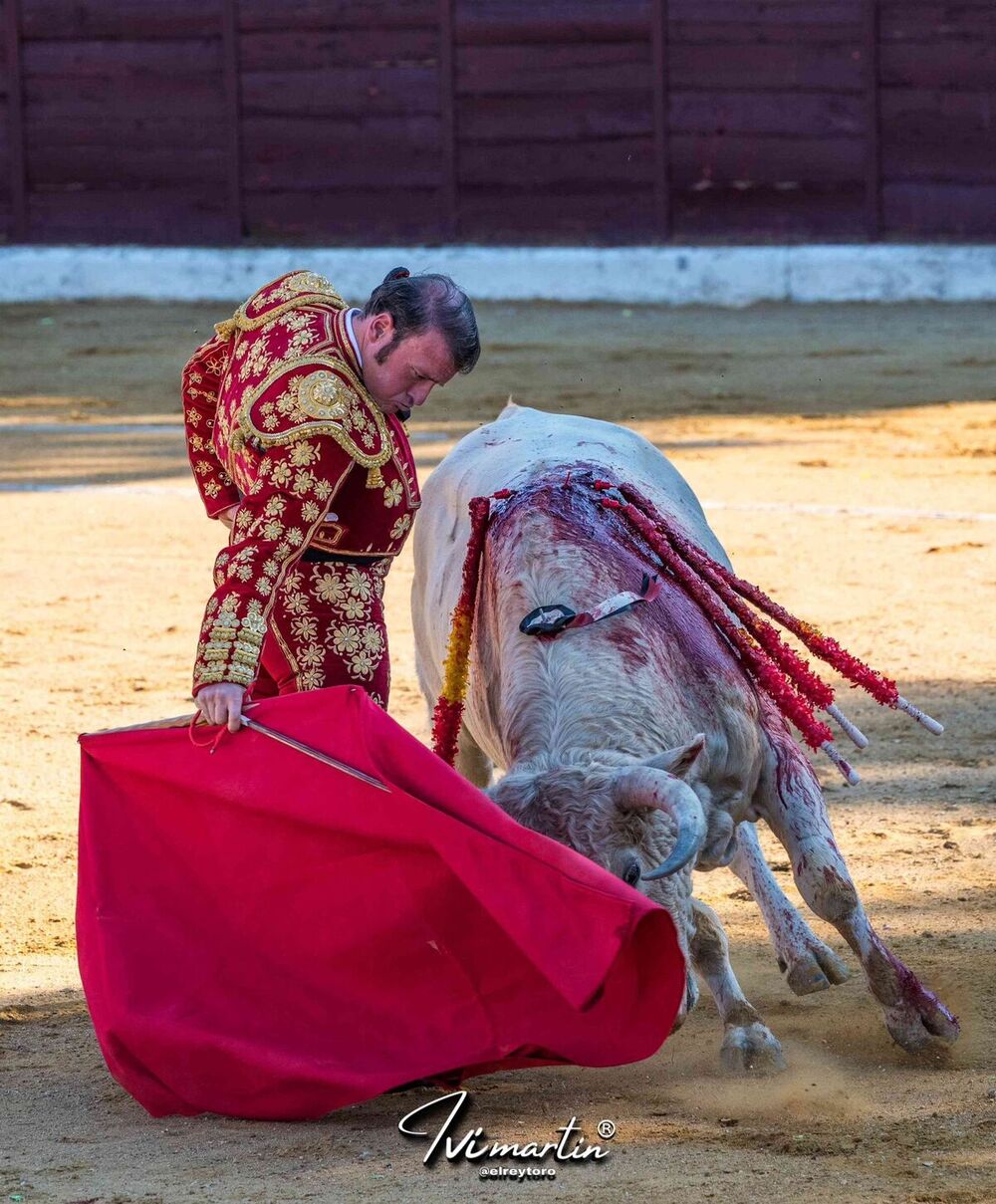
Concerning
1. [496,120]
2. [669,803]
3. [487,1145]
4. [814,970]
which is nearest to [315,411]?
[669,803]

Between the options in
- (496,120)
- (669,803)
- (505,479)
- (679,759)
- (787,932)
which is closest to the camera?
(669,803)

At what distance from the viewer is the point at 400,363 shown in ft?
9.36

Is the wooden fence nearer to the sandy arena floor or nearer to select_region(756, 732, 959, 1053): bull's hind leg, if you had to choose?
the sandy arena floor

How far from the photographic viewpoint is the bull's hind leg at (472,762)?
12.4ft

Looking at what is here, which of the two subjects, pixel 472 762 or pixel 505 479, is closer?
pixel 505 479

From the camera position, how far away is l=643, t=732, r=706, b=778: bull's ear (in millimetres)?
2590

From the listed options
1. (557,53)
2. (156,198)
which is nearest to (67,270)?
(156,198)

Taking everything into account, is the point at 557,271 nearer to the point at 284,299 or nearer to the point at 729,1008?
the point at 284,299

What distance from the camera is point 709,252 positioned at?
39.7ft

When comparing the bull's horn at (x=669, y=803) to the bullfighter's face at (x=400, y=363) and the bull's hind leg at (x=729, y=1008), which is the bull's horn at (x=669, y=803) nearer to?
the bull's hind leg at (x=729, y=1008)

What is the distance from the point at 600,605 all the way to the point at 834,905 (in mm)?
586

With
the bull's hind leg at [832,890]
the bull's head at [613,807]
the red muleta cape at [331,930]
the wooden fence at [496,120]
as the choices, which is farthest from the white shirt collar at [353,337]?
the wooden fence at [496,120]

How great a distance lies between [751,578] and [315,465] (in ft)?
10.6

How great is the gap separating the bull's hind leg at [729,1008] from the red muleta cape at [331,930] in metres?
0.44
